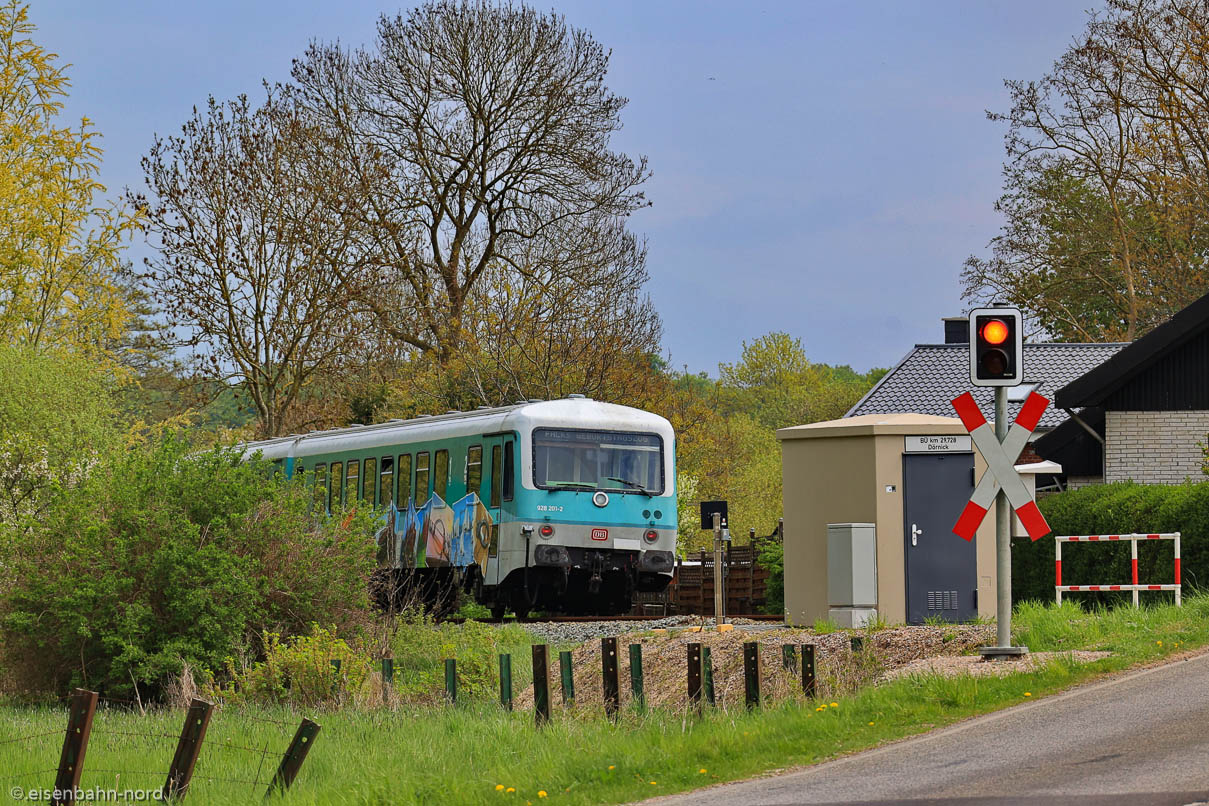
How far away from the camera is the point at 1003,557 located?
1428 centimetres

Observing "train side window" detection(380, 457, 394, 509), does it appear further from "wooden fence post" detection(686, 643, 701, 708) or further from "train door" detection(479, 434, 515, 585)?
"wooden fence post" detection(686, 643, 701, 708)

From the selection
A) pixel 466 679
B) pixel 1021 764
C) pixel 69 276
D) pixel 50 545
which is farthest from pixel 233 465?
pixel 69 276

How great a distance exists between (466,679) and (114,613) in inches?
159

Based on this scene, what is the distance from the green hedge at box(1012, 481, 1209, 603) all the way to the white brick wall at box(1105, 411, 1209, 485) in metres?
4.66

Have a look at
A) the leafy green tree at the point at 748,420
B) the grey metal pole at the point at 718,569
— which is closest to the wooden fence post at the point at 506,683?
the grey metal pole at the point at 718,569

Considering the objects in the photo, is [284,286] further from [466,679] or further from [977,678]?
[977,678]

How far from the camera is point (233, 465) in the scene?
20.2m

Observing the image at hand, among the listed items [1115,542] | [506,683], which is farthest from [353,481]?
[506,683]

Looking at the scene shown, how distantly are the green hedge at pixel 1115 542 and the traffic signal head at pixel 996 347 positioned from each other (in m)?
6.63

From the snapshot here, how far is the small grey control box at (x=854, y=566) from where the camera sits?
18250mm

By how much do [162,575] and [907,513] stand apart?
332 inches

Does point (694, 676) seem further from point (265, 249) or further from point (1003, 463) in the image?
point (265, 249)

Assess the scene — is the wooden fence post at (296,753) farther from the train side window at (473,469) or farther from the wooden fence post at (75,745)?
the train side window at (473,469)

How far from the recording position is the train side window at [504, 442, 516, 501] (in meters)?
26.8
